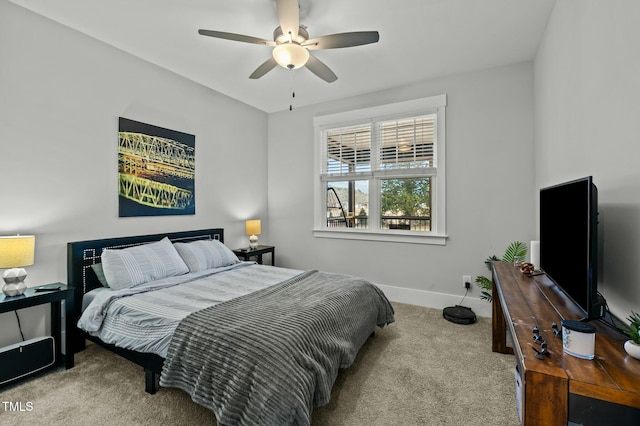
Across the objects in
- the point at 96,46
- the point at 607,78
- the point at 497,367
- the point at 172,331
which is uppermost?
the point at 96,46

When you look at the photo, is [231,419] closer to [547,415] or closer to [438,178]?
[547,415]

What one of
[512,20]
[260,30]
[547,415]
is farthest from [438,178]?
[547,415]

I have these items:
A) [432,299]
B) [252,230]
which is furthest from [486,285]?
[252,230]

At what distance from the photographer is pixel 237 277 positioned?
2996mm

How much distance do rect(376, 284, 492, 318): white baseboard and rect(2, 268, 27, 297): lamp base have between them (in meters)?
3.60

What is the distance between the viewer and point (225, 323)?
1836 millimetres

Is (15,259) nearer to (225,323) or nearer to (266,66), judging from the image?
(225,323)

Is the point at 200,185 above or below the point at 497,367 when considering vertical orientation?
above

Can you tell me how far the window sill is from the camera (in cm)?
372

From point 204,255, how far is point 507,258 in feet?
10.6

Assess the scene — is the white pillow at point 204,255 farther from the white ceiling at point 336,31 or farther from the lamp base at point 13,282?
the white ceiling at point 336,31

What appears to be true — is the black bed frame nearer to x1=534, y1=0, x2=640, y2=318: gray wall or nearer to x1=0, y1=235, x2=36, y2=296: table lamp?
x1=0, y1=235, x2=36, y2=296: table lamp

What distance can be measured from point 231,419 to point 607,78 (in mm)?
2540

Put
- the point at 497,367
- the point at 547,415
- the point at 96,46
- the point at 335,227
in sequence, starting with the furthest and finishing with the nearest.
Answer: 1. the point at 335,227
2. the point at 96,46
3. the point at 497,367
4. the point at 547,415
